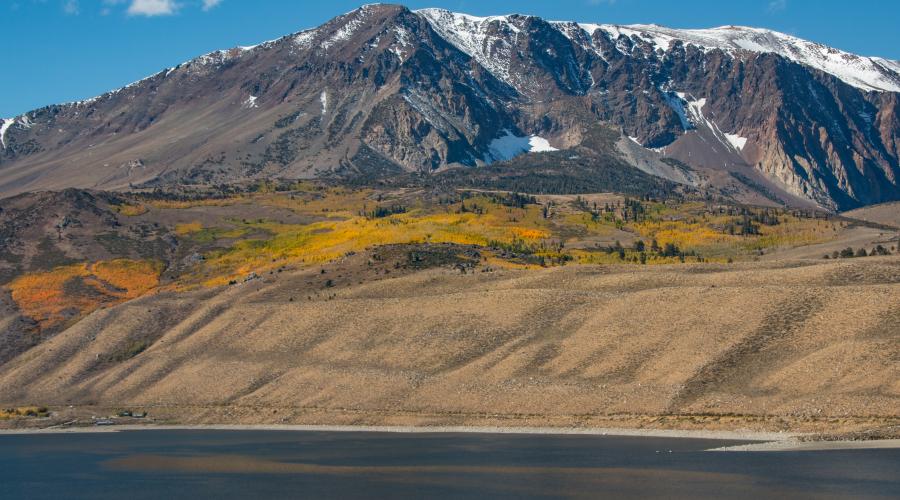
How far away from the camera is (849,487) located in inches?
3398

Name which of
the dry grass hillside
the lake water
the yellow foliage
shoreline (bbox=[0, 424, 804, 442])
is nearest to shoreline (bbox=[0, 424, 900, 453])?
shoreline (bbox=[0, 424, 804, 442])

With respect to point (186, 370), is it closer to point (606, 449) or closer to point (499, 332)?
point (499, 332)

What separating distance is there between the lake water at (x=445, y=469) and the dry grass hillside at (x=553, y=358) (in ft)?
38.2

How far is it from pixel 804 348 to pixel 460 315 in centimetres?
5582

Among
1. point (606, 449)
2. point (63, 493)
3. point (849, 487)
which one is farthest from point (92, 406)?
point (849, 487)

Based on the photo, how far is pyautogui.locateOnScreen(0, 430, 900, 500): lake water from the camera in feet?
297

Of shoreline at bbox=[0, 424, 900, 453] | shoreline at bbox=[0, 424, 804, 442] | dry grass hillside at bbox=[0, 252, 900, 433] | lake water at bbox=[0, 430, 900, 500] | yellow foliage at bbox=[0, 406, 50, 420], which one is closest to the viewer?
lake water at bbox=[0, 430, 900, 500]

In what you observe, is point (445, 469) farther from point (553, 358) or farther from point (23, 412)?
point (23, 412)

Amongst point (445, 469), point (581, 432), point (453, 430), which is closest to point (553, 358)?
point (453, 430)

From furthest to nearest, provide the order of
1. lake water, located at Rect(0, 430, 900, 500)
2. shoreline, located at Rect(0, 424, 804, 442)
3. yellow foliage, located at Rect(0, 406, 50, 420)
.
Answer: yellow foliage, located at Rect(0, 406, 50, 420), shoreline, located at Rect(0, 424, 804, 442), lake water, located at Rect(0, 430, 900, 500)

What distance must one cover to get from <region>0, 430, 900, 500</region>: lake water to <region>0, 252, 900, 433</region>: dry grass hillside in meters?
11.7

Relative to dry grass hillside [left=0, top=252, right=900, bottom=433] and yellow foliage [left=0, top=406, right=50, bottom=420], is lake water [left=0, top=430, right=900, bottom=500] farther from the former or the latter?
yellow foliage [left=0, top=406, right=50, bottom=420]

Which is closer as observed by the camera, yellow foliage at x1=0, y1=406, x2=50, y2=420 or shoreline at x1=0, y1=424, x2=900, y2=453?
shoreline at x1=0, y1=424, x2=900, y2=453

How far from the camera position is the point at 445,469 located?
105 meters
